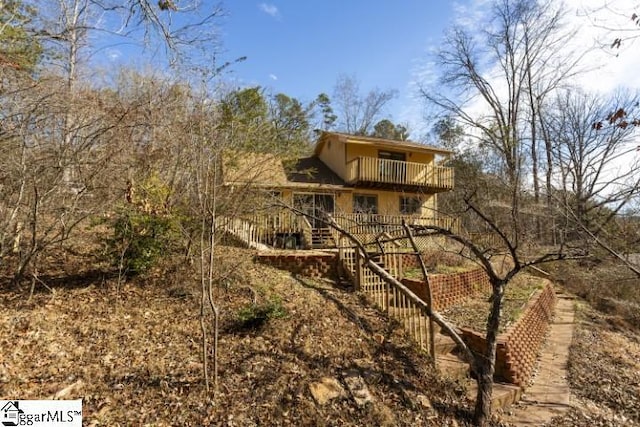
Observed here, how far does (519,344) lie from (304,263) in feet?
16.1

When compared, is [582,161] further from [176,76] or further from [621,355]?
[176,76]

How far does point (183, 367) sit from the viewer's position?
4.29 metres

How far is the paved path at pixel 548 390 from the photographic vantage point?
462cm

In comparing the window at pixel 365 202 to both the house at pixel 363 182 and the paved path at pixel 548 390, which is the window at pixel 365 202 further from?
the paved path at pixel 548 390

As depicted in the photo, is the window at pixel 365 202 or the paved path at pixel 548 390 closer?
the paved path at pixel 548 390

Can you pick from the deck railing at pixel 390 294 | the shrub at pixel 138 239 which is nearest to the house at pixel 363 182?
the deck railing at pixel 390 294

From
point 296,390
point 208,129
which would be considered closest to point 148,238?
point 208,129

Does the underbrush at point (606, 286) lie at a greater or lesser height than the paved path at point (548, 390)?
greater

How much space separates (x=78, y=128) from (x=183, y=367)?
3.94 meters

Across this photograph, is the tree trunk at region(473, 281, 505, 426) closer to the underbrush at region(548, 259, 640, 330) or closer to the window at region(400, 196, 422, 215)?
the underbrush at region(548, 259, 640, 330)

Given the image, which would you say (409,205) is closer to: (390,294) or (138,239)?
(390,294)

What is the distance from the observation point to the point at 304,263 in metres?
8.64

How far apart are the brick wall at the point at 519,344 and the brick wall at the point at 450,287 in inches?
62.5

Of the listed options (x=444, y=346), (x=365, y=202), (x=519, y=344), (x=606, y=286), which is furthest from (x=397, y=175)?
(x=444, y=346)
